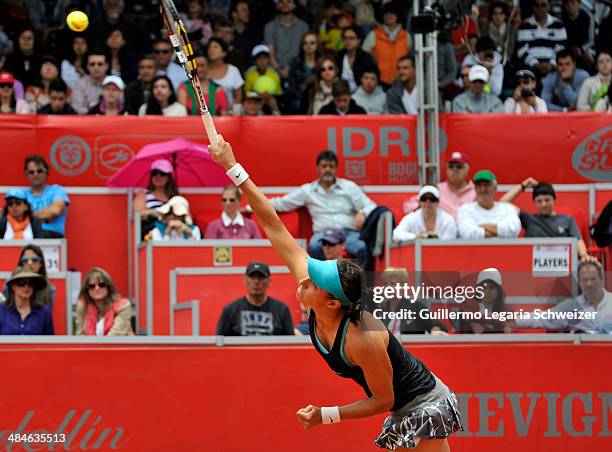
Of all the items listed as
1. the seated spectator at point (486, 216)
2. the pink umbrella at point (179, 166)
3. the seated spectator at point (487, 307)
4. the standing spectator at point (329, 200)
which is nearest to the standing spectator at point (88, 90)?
the pink umbrella at point (179, 166)

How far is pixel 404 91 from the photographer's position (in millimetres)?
13969

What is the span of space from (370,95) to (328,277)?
28.3 ft

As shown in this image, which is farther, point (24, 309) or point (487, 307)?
point (24, 309)

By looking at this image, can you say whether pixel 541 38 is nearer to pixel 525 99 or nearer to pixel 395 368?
pixel 525 99

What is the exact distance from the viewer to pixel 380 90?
47.0ft

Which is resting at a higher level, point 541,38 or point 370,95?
point 541,38

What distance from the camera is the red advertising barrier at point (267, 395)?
8.18 metres

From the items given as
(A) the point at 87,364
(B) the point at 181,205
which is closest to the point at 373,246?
(B) the point at 181,205

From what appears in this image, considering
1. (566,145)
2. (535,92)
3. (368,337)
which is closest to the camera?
(368,337)

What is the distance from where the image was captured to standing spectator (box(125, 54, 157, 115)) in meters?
13.7

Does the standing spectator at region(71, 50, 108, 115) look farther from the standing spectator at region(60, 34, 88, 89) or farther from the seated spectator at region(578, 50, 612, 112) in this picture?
the seated spectator at region(578, 50, 612, 112)

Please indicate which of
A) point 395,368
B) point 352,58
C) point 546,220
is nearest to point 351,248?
point 546,220

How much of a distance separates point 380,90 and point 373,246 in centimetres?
329

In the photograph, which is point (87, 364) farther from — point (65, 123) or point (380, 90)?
point (380, 90)
